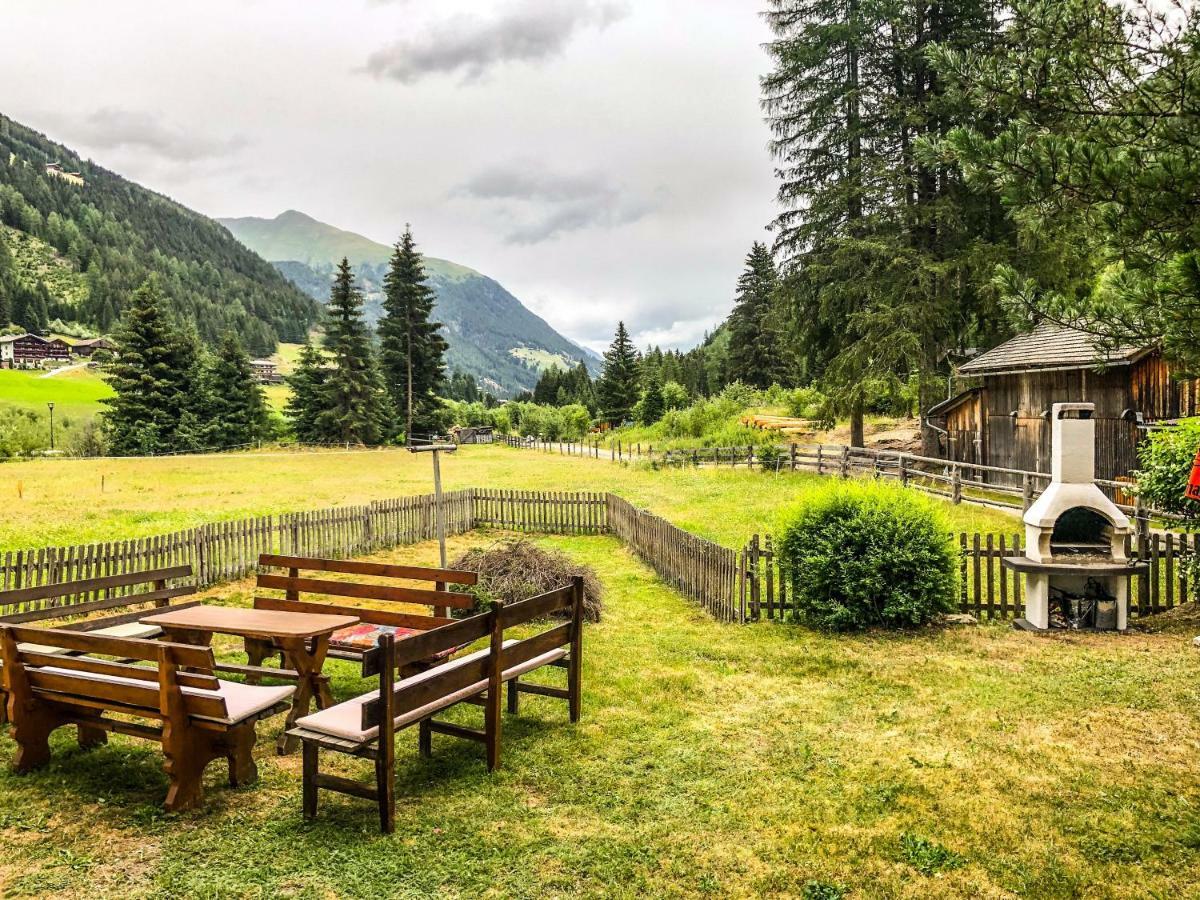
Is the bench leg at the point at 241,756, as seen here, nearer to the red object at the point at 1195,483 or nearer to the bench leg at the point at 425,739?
the bench leg at the point at 425,739

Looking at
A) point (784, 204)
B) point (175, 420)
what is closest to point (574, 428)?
point (175, 420)

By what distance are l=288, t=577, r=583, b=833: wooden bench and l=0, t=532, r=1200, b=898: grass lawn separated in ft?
0.90

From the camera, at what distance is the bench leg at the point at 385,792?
4461mm

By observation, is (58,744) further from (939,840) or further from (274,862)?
(939,840)

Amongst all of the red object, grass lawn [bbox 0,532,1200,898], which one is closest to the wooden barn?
the red object

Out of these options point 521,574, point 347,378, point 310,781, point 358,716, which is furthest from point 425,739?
point 347,378

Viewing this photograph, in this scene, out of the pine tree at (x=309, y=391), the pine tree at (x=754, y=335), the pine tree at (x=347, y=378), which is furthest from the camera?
the pine tree at (x=754, y=335)

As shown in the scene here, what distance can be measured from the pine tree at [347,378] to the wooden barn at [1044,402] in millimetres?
41176

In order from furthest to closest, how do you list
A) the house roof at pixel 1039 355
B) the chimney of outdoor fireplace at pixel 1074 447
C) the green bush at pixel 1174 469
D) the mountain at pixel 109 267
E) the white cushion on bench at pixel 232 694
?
the mountain at pixel 109 267
the house roof at pixel 1039 355
the chimney of outdoor fireplace at pixel 1074 447
the green bush at pixel 1174 469
the white cushion on bench at pixel 232 694

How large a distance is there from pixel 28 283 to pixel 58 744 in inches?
6542

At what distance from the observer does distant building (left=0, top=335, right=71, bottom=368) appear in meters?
105

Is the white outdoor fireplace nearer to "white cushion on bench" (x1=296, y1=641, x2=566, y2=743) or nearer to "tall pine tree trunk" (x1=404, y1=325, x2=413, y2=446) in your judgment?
"white cushion on bench" (x1=296, y1=641, x2=566, y2=743)

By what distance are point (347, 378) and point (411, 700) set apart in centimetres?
5169

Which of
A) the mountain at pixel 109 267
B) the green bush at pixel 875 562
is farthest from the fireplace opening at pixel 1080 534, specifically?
the mountain at pixel 109 267
